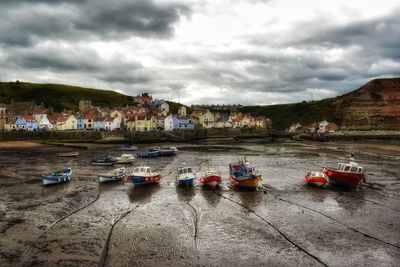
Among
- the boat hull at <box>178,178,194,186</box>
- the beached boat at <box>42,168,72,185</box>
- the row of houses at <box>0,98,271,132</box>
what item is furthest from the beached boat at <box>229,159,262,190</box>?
the row of houses at <box>0,98,271,132</box>

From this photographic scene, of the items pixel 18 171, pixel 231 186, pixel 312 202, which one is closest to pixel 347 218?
pixel 312 202

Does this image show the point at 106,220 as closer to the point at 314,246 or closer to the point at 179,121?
the point at 314,246

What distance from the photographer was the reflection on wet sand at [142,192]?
1244 inches

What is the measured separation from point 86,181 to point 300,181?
78.4 feet

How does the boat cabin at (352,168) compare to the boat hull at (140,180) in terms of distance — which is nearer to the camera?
the boat cabin at (352,168)

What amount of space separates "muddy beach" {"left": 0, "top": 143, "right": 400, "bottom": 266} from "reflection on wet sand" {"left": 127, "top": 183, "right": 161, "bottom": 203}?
0.10 metres

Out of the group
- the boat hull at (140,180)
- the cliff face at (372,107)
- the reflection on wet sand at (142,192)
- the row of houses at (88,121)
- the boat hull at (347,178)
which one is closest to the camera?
the reflection on wet sand at (142,192)

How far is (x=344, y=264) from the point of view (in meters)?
17.2

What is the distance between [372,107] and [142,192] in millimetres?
143190

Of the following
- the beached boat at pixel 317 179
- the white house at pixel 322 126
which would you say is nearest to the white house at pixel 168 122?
the white house at pixel 322 126

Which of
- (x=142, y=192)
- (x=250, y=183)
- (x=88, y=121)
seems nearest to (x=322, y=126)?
(x=88, y=121)

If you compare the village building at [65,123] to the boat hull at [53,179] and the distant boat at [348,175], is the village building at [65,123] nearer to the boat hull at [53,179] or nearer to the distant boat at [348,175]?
the boat hull at [53,179]

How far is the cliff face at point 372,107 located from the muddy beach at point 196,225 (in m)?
119

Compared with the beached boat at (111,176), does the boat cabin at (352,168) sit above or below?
above
